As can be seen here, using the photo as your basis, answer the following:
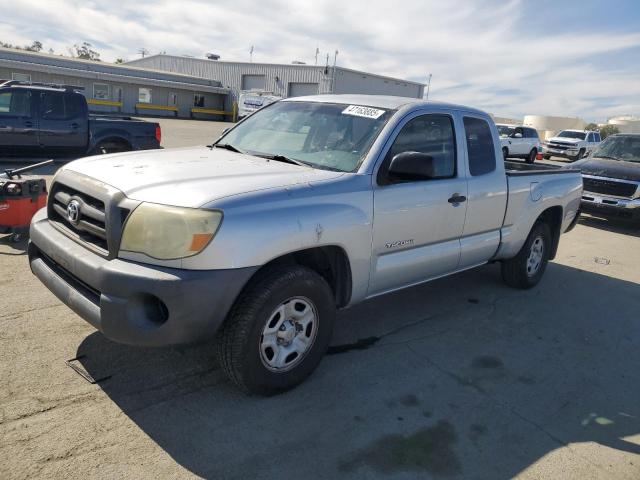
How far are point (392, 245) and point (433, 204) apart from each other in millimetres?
555

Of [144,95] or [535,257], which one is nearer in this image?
[535,257]

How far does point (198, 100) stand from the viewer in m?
43.3

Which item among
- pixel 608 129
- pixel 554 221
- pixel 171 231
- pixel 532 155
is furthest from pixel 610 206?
pixel 608 129

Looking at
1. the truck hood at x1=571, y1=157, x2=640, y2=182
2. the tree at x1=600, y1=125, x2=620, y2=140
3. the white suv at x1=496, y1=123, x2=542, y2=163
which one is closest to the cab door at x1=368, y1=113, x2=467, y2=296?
the truck hood at x1=571, y1=157, x2=640, y2=182

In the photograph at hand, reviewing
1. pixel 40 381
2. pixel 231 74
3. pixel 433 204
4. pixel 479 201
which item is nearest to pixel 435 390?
pixel 433 204

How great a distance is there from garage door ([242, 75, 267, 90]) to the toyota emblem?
46.5 meters

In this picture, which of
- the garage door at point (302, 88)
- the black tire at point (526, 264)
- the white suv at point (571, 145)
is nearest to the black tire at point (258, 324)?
the black tire at point (526, 264)

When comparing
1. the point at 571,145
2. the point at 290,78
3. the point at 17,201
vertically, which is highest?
the point at 290,78

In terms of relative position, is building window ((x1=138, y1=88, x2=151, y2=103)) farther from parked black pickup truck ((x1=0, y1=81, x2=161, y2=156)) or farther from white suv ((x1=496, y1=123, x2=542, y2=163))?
parked black pickup truck ((x1=0, y1=81, x2=161, y2=156))

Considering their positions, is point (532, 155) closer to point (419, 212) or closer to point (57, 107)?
point (57, 107)

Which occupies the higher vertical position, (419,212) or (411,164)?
(411,164)

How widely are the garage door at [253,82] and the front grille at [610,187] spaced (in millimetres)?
40541

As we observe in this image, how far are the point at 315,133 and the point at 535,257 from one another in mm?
3251

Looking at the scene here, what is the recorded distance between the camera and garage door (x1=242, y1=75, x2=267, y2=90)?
47.8 meters
